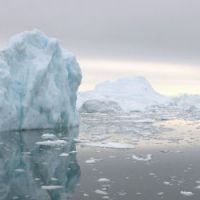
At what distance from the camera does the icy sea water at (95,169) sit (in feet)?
32.3

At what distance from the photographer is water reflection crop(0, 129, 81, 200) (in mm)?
9953

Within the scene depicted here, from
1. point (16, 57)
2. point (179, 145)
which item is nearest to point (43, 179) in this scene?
point (179, 145)

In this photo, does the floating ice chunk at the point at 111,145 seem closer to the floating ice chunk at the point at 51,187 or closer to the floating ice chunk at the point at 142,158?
the floating ice chunk at the point at 142,158

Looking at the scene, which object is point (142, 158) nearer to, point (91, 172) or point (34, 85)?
point (91, 172)

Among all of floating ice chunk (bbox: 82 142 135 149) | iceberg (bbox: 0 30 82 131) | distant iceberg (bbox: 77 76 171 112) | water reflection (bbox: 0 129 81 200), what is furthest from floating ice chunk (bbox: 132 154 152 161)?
distant iceberg (bbox: 77 76 171 112)

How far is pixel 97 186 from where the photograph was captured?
10375 mm

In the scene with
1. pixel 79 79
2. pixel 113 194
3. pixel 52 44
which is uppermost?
pixel 52 44

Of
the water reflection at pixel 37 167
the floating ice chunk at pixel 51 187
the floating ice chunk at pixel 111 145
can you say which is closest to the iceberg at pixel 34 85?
the water reflection at pixel 37 167

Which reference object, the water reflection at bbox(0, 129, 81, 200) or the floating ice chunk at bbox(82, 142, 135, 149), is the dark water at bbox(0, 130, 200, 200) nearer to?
the water reflection at bbox(0, 129, 81, 200)

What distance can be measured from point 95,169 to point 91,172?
0.44 meters

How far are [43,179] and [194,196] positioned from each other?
3863 mm

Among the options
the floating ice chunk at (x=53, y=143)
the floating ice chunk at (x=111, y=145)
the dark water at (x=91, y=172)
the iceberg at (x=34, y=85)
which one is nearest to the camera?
the dark water at (x=91, y=172)

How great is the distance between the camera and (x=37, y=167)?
12.8 m

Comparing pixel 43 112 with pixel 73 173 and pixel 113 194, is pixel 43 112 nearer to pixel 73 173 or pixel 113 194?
pixel 73 173
